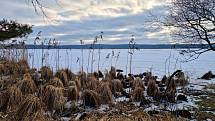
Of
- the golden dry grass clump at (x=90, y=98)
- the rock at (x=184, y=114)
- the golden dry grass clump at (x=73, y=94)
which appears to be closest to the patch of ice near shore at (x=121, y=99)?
the golden dry grass clump at (x=90, y=98)

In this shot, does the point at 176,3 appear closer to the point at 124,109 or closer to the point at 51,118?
the point at 124,109

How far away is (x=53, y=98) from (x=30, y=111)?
1.40 m

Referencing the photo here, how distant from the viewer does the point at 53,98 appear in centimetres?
870

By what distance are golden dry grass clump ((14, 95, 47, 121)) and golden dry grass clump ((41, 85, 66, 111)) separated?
1055mm

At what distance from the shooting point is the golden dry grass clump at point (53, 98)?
8633 mm

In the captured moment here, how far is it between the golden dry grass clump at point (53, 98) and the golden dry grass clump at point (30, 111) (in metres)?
1.06

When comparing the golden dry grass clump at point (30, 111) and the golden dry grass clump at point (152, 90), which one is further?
the golden dry grass clump at point (152, 90)

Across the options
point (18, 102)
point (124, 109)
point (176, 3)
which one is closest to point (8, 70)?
point (18, 102)

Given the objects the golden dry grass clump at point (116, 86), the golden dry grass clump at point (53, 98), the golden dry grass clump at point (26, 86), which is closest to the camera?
the golden dry grass clump at point (53, 98)

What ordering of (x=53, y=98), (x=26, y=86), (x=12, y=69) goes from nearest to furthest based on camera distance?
(x=53, y=98) < (x=26, y=86) < (x=12, y=69)

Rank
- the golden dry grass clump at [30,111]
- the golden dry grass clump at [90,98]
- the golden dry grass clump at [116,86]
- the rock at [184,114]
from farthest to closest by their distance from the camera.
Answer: the golden dry grass clump at [116,86]
the golden dry grass clump at [90,98]
the rock at [184,114]
the golden dry grass clump at [30,111]

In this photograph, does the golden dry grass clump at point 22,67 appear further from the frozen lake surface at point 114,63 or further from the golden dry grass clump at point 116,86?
the golden dry grass clump at point 116,86

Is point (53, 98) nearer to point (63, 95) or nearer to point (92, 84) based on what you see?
point (63, 95)

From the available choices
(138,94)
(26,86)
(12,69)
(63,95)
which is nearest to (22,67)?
(12,69)
